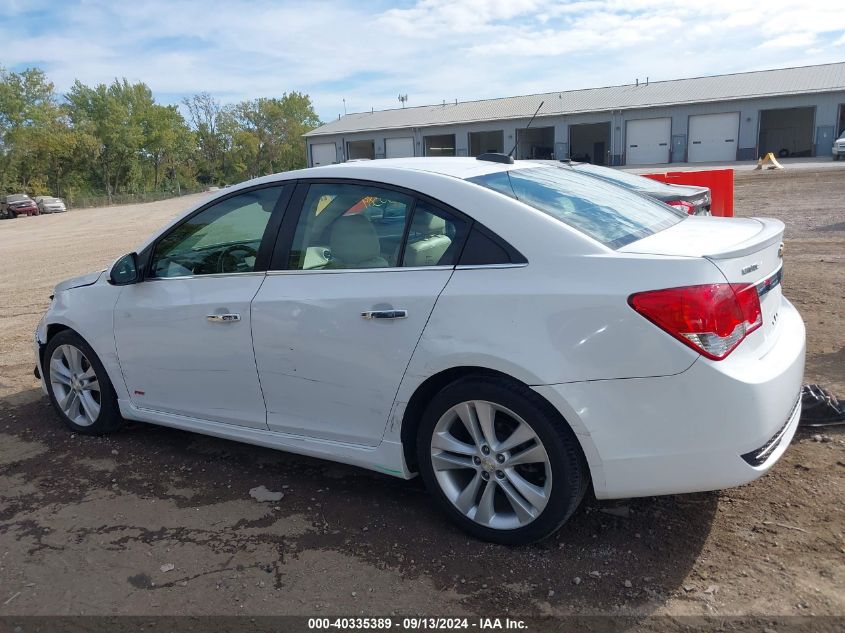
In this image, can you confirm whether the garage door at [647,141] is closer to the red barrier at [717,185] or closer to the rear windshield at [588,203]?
the red barrier at [717,185]

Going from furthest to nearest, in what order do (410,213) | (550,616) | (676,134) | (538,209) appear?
(676,134)
(410,213)
(538,209)
(550,616)

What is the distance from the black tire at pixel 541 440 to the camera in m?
2.88

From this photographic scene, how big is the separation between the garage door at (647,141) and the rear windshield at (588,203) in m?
45.5

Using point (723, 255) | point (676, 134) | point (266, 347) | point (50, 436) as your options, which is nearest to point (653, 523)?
point (723, 255)

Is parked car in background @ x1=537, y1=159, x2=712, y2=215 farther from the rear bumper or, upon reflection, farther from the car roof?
the rear bumper

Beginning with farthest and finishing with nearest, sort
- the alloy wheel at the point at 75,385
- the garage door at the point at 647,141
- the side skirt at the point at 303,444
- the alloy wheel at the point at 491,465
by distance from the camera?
the garage door at the point at 647,141, the alloy wheel at the point at 75,385, the side skirt at the point at 303,444, the alloy wheel at the point at 491,465

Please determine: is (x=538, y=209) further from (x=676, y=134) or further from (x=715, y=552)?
(x=676, y=134)

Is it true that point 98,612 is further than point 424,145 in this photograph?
No

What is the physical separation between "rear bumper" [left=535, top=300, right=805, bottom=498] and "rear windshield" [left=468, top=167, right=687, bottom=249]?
2.14 ft

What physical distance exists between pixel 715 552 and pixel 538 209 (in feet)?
5.45

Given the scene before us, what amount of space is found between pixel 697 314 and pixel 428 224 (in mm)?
1275

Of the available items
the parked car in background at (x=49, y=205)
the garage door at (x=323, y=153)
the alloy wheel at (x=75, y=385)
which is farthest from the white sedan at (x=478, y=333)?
the garage door at (x=323, y=153)

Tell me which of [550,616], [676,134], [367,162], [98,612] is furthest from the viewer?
[676,134]

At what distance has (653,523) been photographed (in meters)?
3.26
